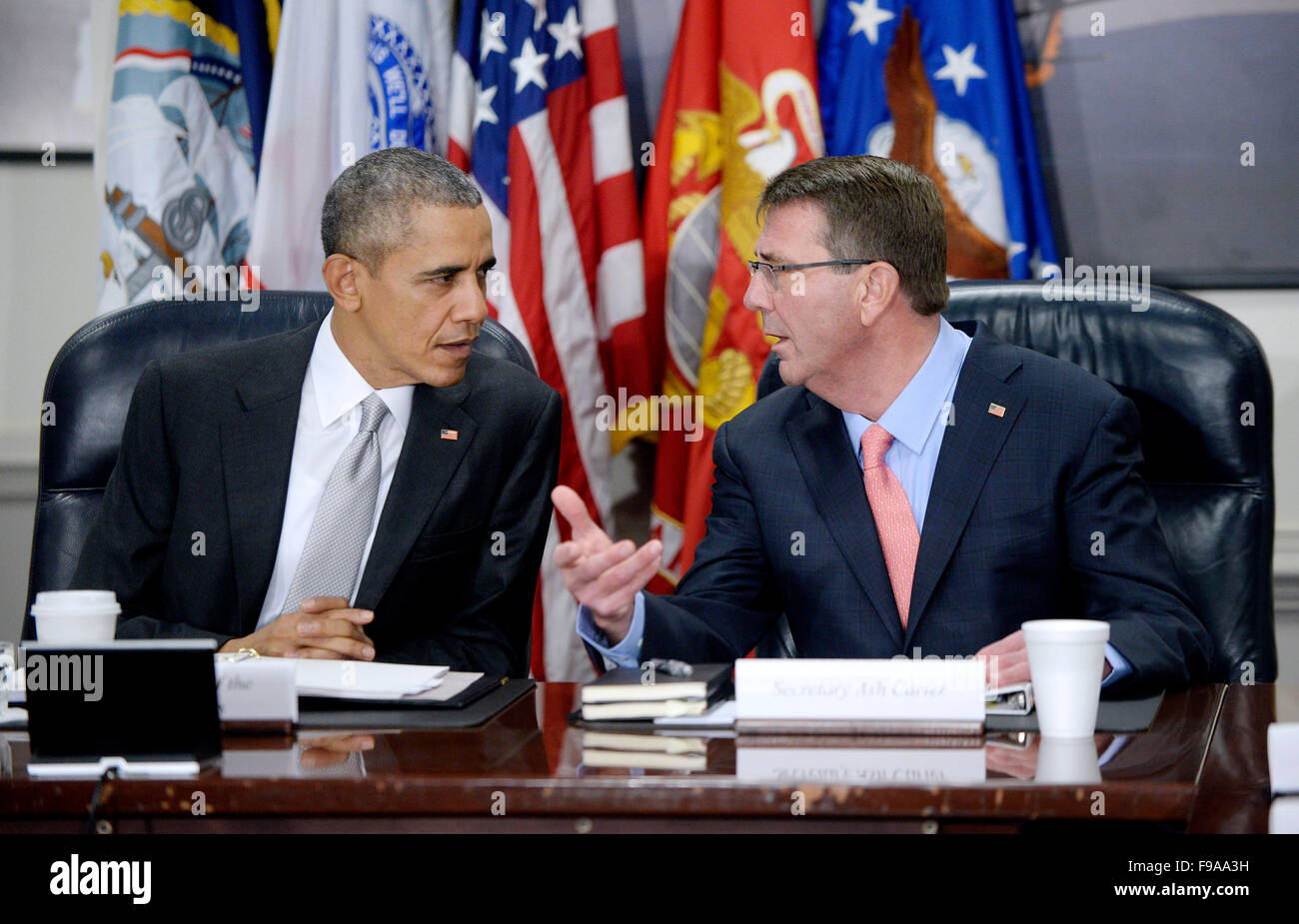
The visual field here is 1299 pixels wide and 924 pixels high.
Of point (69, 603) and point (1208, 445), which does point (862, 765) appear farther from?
point (1208, 445)

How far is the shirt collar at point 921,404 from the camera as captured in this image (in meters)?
1.97

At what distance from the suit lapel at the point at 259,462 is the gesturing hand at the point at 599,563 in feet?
2.18

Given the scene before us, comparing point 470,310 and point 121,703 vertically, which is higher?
point 470,310

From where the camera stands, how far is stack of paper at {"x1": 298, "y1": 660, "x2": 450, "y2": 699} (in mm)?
1443

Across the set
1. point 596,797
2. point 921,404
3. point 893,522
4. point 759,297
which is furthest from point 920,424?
point 596,797

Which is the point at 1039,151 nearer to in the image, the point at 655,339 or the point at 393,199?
the point at 655,339

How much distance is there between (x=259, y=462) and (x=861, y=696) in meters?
1.10

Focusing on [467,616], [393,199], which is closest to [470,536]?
[467,616]

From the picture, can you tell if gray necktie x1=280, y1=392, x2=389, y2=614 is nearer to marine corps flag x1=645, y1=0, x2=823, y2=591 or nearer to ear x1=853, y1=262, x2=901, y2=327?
ear x1=853, y1=262, x2=901, y2=327

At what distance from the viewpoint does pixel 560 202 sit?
2.88 m

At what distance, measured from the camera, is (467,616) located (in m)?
2.02

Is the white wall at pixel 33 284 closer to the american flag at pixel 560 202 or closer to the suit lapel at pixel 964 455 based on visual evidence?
the american flag at pixel 560 202
